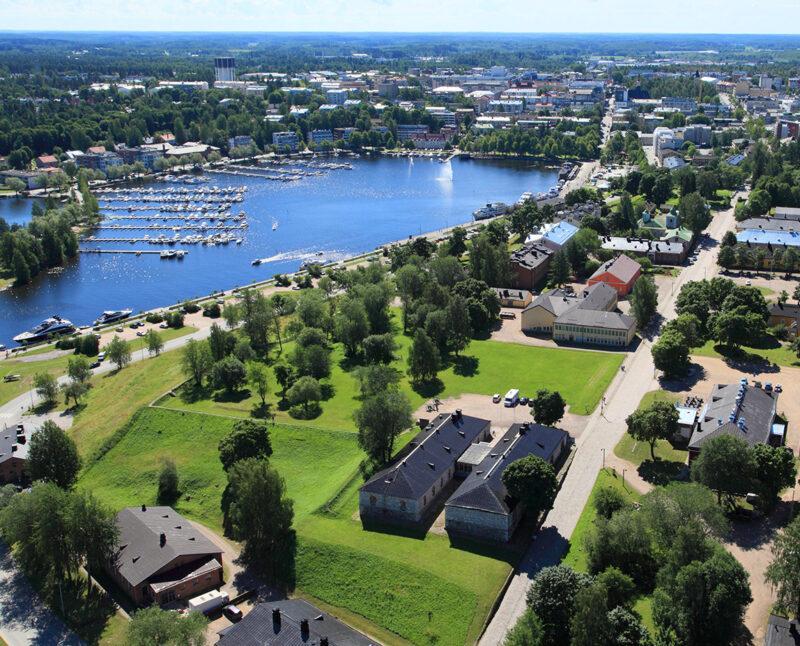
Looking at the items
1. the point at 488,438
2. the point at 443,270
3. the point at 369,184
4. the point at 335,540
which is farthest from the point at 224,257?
the point at 335,540

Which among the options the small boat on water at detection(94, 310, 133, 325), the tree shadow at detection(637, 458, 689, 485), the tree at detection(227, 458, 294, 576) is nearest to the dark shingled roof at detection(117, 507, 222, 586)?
the tree at detection(227, 458, 294, 576)

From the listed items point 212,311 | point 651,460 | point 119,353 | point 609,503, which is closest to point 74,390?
point 119,353

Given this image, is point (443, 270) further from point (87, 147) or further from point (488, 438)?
point (87, 147)

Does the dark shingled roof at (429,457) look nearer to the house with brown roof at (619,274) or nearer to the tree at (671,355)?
the tree at (671,355)

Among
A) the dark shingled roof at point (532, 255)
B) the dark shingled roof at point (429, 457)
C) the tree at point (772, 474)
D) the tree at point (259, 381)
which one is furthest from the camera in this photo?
the dark shingled roof at point (532, 255)

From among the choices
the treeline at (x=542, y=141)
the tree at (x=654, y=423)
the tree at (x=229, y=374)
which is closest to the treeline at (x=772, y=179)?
the treeline at (x=542, y=141)

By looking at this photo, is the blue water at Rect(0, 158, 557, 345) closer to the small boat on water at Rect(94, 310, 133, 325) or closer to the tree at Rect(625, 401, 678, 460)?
the small boat on water at Rect(94, 310, 133, 325)
